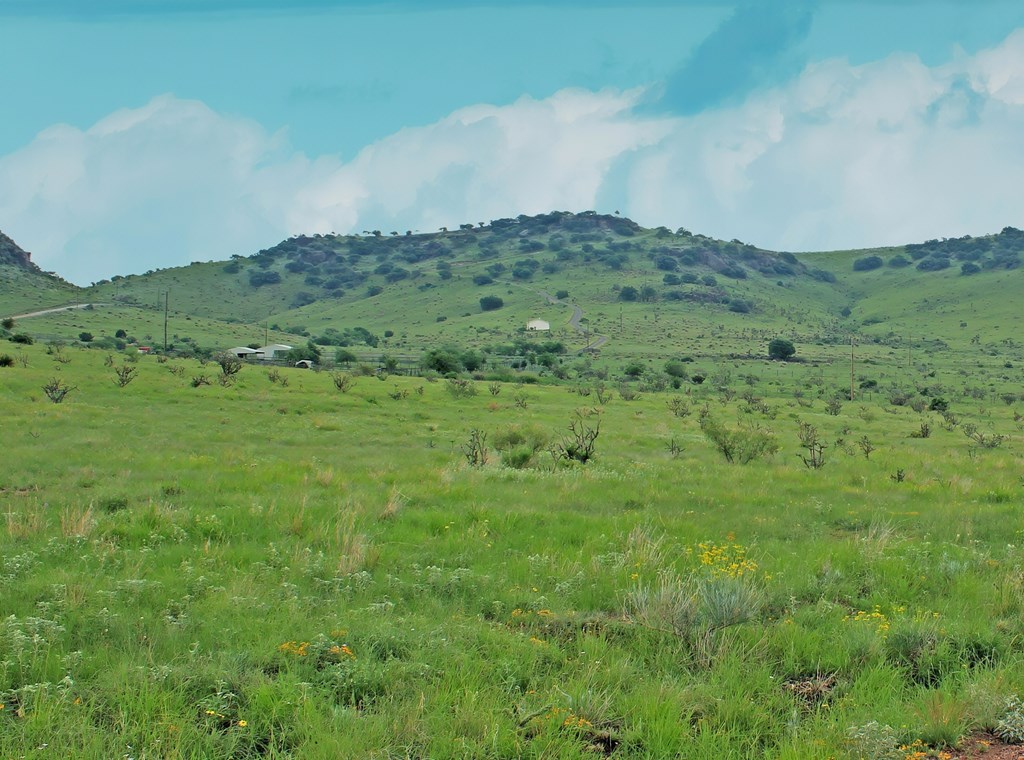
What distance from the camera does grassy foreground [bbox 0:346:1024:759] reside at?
5156 millimetres

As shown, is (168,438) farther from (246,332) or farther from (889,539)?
(246,332)

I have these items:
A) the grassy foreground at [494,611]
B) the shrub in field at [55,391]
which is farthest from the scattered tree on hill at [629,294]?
the grassy foreground at [494,611]

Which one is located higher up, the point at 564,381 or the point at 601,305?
the point at 601,305

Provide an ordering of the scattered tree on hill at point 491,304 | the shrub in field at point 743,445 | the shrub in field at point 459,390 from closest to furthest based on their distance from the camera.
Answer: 1. the shrub in field at point 743,445
2. the shrub in field at point 459,390
3. the scattered tree on hill at point 491,304

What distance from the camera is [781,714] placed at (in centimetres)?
561

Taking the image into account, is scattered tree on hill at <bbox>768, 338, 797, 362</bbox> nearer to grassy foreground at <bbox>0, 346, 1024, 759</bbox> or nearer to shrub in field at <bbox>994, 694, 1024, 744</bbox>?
grassy foreground at <bbox>0, 346, 1024, 759</bbox>

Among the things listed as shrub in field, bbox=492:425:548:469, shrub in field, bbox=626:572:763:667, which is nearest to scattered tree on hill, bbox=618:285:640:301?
shrub in field, bbox=492:425:548:469

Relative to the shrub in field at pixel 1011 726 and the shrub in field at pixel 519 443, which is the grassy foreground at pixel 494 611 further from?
the shrub in field at pixel 519 443

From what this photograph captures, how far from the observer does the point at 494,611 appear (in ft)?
25.0

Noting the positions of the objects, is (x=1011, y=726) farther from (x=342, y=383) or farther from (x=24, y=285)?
(x=24, y=285)

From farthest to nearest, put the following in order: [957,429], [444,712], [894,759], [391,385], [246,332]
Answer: [246,332], [391,385], [957,429], [444,712], [894,759]

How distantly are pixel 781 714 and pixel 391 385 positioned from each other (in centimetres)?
4082

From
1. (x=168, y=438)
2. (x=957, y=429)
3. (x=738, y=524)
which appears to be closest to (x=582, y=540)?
(x=738, y=524)

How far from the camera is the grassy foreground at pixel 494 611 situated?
16.9 feet
